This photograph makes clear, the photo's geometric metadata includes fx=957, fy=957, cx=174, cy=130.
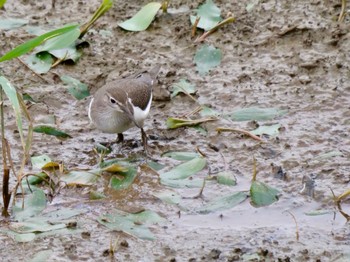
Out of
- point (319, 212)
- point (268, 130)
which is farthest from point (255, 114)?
point (319, 212)

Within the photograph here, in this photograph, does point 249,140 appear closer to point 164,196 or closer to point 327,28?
point 164,196

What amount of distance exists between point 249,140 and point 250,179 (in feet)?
2.29

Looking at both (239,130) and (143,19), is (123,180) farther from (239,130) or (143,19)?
(143,19)

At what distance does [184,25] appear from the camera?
10.2 metres

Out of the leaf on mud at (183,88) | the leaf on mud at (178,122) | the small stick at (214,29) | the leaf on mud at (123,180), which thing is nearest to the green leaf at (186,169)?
the leaf on mud at (123,180)

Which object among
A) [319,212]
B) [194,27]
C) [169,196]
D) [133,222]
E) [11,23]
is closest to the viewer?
[133,222]

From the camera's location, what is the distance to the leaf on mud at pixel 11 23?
1006 cm

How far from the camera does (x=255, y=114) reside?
8836 mm

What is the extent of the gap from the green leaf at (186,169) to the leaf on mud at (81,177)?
0.56 metres

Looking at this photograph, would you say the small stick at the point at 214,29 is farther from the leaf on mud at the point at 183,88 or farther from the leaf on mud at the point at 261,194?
the leaf on mud at the point at 261,194

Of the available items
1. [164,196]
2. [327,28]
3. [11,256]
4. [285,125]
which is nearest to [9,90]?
[11,256]

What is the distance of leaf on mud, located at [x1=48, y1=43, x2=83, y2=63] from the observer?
9.68 m

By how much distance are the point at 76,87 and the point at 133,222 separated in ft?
8.02

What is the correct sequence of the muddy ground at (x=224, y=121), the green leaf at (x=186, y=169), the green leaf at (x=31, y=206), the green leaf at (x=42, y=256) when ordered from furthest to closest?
the green leaf at (x=186, y=169), the green leaf at (x=31, y=206), the muddy ground at (x=224, y=121), the green leaf at (x=42, y=256)
